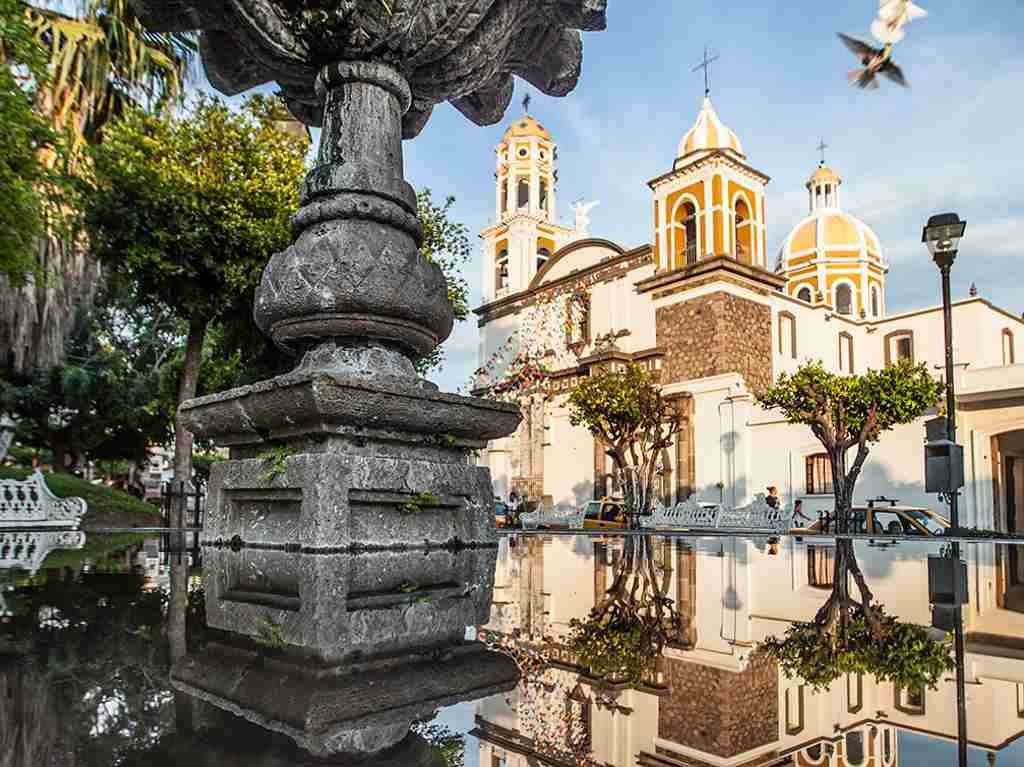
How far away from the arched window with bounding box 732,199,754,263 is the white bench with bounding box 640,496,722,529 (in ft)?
36.5

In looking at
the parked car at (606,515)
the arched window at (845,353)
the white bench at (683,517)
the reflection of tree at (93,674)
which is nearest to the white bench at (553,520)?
the parked car at (606,515)

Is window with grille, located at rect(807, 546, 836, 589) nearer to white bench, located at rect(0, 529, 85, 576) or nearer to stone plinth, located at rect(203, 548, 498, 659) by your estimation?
stone plinth, located at rect(203, 548, 498, 659)

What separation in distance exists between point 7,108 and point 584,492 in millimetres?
22332

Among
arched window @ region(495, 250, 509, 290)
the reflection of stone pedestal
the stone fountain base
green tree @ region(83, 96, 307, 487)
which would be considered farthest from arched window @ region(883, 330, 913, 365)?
the reflection of stone pedestal

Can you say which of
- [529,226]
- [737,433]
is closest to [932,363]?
[737,433]

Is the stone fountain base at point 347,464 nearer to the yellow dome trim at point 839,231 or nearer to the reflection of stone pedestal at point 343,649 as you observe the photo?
the reflection of stone pedestal at point 343,649

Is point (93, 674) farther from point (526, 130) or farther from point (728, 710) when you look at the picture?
point (526, 130)

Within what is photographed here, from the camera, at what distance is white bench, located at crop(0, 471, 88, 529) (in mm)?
8383

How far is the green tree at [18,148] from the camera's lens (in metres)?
7.55

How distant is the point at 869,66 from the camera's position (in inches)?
194

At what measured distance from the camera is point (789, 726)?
1.16 m

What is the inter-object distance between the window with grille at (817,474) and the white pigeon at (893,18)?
18.5 m

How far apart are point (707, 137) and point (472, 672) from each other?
2650 centimetres

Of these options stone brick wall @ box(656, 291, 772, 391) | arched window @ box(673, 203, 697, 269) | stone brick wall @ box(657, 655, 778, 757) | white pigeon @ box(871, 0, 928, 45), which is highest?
arched window @ box(673, 203, 697, 269)
